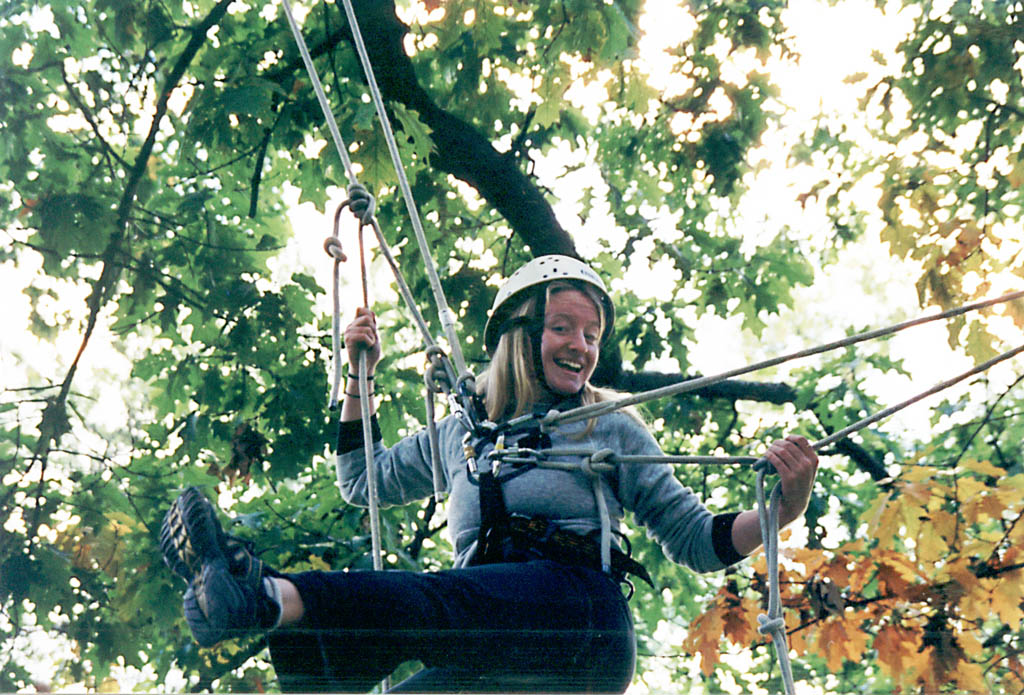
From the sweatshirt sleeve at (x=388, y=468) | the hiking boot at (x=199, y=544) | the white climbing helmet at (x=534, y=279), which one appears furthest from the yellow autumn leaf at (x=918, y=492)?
the hiking boot at (x=199, y=544)

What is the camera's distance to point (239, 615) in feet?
5.40

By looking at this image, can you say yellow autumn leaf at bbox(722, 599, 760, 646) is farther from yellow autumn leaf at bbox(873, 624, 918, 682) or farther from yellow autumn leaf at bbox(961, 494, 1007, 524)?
yellow autumn leaf at bbox(961, 494, 1007, 524)

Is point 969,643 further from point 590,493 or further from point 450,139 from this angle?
point 450,139

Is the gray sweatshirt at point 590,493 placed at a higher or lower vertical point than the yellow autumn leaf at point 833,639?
higher

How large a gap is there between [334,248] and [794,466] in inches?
46.2

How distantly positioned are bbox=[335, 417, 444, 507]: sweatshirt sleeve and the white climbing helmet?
36 cm

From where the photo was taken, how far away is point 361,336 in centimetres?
241

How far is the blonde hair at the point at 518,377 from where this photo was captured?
2.50 m

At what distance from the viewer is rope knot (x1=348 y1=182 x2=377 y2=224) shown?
101 inches

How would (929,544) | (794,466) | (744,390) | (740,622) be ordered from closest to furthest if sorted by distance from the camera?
(794,466) < (929,544) < (740,622) < (744,390)

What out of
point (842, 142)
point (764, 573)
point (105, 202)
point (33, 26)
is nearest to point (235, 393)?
point (105, 202)

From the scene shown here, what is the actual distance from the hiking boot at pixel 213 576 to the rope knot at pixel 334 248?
34.5 inches

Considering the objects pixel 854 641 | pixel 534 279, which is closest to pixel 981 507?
pixel 854 641

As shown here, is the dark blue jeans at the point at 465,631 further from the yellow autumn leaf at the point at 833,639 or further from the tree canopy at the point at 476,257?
the yellow autumn leaf at the point at 833,639
